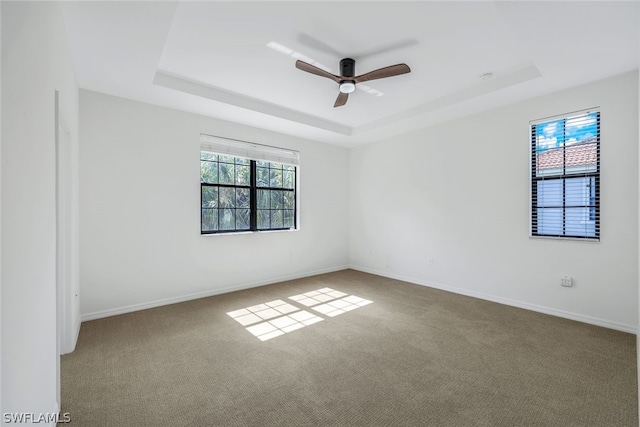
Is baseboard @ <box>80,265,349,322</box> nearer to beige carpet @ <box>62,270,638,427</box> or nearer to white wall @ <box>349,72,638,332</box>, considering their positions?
A: beige carpet @ <box>62,270,638,427</box>

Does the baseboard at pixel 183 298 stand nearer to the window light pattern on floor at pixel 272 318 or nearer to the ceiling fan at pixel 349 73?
the window light pattern on floor at pixel 272 318

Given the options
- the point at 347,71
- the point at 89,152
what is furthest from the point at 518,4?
the point at 89,152

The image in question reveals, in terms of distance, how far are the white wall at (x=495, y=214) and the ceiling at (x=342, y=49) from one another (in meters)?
0.42

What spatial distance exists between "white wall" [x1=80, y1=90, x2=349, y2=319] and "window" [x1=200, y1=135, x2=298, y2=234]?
0.52ft

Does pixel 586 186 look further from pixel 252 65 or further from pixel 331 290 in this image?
pixel 252 65

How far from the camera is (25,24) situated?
1166mm

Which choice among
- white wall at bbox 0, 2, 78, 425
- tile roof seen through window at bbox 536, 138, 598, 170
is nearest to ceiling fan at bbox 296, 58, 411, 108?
white wall at bbox 0, 2, 78, 425

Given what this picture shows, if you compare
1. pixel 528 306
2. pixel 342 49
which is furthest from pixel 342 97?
pixel 528 306

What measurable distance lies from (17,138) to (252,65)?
7.67ft

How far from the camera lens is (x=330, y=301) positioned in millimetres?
4027

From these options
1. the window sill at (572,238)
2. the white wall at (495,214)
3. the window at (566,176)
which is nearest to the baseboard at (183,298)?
the white wall at (495,214)

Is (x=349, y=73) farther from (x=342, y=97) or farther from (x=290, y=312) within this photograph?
(x=290, y=312)

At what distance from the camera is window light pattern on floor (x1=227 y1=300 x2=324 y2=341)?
308 cm

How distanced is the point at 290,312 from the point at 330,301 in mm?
662
